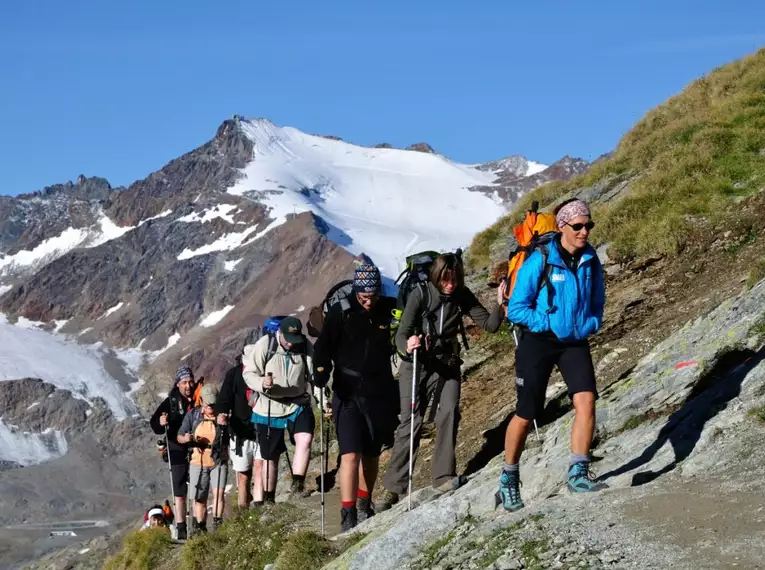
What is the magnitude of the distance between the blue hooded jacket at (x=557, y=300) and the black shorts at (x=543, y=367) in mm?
91

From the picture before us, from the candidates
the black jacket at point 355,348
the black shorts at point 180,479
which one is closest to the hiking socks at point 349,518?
the black jacket at point 355,348

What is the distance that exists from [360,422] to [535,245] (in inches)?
133

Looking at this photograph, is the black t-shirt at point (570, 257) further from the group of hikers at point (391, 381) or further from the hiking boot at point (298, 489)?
the hiking boot at point (298, 489)

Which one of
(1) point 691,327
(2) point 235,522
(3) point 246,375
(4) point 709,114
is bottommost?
(2) point 235,522

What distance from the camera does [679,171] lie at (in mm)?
19562

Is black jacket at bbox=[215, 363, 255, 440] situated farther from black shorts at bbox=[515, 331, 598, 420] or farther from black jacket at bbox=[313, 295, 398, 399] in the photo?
black shorts at bbox=[515, 331, 598, 420]

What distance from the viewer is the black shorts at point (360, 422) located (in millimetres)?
10125

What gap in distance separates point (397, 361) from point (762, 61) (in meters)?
20.5

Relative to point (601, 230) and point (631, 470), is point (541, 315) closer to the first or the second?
point (631, 470)

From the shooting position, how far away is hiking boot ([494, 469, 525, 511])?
24.2ft

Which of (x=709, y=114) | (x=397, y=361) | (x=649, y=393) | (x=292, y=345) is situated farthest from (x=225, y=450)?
(x=709, y=114)

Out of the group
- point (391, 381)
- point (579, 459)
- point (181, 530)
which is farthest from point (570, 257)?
point (181, 530)

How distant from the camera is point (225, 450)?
13.2 m

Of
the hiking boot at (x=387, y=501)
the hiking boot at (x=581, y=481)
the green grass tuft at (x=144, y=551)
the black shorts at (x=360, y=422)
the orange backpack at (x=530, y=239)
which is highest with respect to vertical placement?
the orange backpack at (x=530, y=239)
